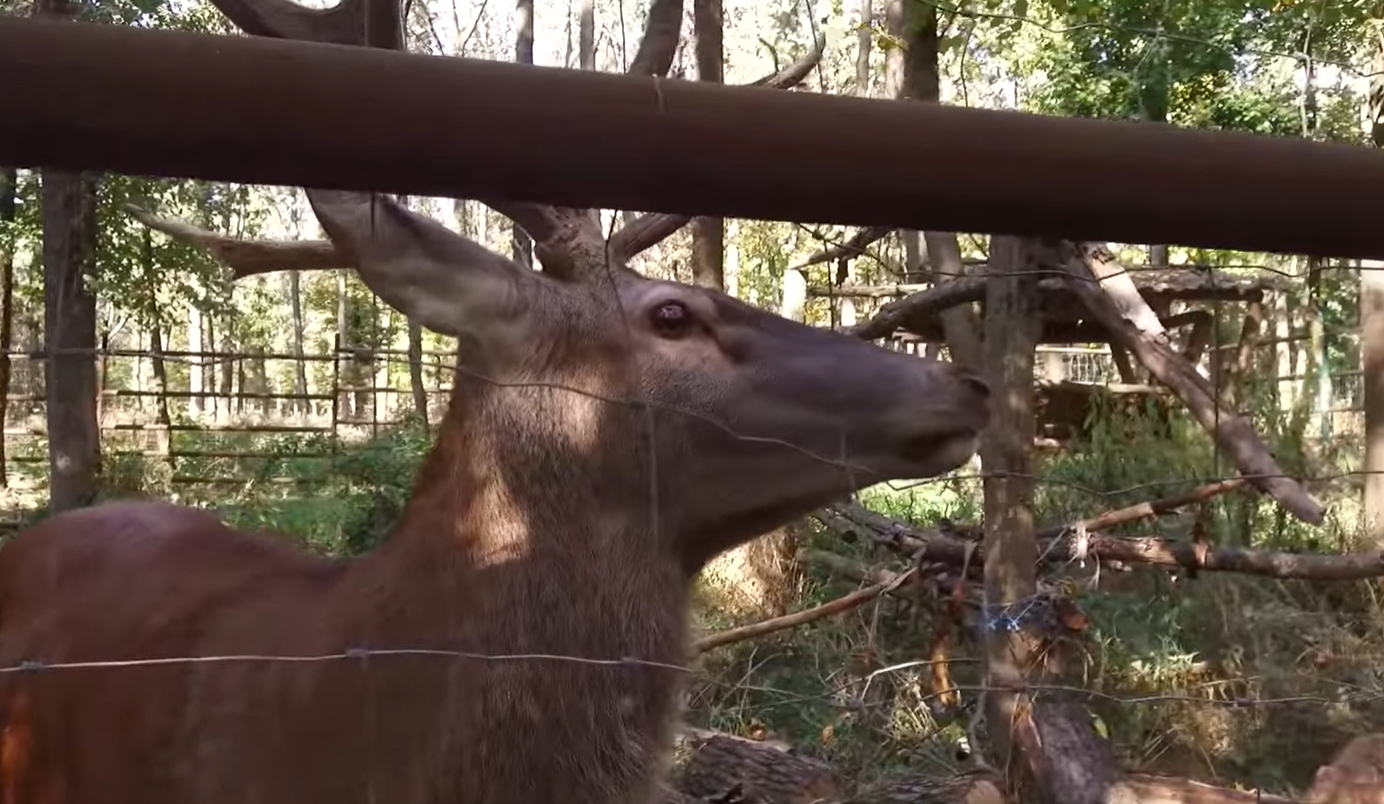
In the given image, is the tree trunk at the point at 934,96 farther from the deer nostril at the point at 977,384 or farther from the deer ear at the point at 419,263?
the deer ear at the point at 419,263

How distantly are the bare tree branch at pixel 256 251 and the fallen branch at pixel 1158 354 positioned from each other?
8.43ft

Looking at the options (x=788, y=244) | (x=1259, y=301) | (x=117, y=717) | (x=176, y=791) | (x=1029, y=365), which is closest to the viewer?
(x=176, y=791)

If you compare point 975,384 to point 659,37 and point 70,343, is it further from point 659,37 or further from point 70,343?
point 70,343

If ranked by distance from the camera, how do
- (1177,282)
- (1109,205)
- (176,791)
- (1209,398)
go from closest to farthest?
(1109,205) → (176,791) → (1209,398) → (1177,282)

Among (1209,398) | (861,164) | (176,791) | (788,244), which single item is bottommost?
(176,791)

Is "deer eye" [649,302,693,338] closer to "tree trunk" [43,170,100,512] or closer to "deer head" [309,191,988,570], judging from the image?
"deer head" [309,191,988,570]

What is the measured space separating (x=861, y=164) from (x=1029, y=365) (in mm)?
2770

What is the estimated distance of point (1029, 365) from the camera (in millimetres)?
4465

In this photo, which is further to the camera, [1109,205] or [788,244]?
[788,244]

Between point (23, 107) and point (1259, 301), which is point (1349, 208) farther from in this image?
point (1259, 301)

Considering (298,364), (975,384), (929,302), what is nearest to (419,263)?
(975,384)

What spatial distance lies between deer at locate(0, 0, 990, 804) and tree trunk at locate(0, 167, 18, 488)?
139 inches

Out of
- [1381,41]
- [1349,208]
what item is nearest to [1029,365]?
[1349,208]

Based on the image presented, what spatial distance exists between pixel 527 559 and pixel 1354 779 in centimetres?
300
